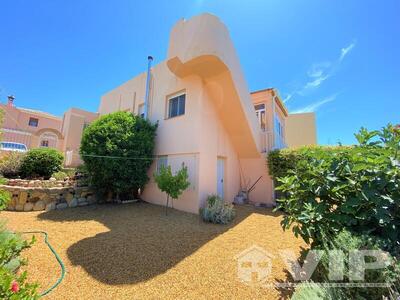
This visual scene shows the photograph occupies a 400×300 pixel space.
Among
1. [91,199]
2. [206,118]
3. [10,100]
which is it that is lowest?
[91,199]

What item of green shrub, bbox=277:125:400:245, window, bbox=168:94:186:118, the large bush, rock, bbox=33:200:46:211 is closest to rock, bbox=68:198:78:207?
rock, bbox=33:200:46:211

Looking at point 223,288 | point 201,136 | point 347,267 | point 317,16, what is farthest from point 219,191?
point 317,16

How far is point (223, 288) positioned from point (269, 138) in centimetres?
866

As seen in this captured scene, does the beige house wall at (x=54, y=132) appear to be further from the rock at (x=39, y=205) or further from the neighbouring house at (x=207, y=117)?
the neighbouring house at (x=207, y=117)

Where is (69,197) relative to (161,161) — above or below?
below

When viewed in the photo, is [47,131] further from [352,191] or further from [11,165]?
[352,191]

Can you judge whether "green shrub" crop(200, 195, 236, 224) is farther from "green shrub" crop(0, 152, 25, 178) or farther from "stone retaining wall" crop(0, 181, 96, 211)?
"green shrub" crop(0, 152, 25, 178)

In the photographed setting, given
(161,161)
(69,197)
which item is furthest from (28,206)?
(161,161)

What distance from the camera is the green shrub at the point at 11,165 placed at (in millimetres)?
8242

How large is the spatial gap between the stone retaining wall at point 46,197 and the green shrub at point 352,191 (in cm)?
858

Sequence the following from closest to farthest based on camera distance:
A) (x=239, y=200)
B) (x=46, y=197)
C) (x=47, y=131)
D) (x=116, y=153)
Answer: (x=46, y=197)
(x=116, y=153)
(x=239, y=200)
(x=47, y=131)

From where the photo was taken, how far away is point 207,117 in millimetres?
8055

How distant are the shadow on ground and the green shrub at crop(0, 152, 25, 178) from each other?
362 centimetres

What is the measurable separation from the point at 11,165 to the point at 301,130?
946 inches
